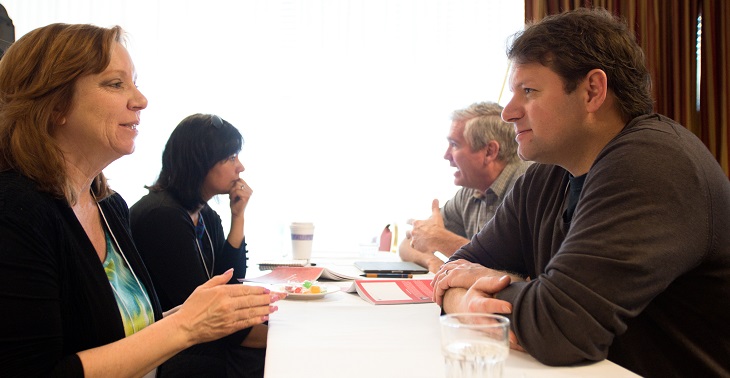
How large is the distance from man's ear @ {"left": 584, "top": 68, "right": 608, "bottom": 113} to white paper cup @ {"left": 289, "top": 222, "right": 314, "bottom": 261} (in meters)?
1.45

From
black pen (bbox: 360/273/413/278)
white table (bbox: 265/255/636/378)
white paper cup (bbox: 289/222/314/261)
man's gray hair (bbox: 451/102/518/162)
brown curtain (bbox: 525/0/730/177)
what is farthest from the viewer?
brown curtain (bbox: 525/0/730/177)

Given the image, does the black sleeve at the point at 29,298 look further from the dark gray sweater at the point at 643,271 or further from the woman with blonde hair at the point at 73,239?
the dark gray sweater at the point at 643,271

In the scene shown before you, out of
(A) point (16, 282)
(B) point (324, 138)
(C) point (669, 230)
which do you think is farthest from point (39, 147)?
(B) point (324, 138)

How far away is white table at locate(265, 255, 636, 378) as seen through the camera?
905 millimetres

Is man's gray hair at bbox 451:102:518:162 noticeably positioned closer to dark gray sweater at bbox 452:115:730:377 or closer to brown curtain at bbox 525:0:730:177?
brown curtain at bbox 525:0:730:177

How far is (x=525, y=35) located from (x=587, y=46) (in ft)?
0.48

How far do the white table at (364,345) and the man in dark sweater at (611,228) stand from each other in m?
0.05

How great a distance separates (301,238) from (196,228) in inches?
17.6

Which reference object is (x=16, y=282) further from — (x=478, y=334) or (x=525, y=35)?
(x=525, y=35)

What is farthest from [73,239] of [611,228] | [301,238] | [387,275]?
[301,238]

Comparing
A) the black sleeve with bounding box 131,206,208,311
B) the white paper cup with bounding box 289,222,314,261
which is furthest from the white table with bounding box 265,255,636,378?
the white paper cup with bounding box 289,222,314,261

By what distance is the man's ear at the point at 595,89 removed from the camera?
122cm

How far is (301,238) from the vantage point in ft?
8.04

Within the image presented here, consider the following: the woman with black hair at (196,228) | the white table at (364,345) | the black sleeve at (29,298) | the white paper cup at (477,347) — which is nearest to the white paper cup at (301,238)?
the woman with black hair at (196,228)
